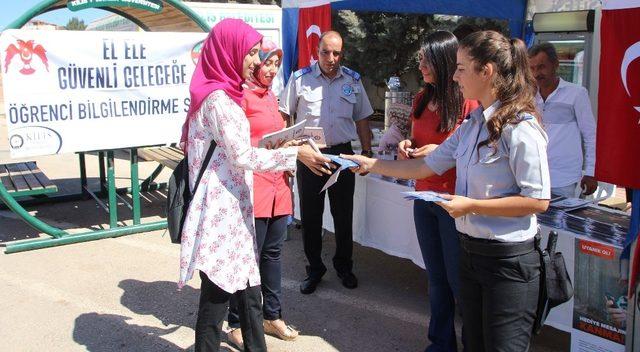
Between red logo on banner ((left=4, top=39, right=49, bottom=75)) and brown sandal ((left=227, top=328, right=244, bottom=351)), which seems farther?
red logo on banner ((left=4, top=39, right=49, bottom=75))

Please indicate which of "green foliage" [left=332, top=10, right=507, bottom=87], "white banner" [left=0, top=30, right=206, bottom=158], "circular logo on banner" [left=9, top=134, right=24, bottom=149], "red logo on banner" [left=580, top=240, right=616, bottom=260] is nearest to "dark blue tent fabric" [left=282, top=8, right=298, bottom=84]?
"white banner" [left=0, top=30, right=206, bottom=158]

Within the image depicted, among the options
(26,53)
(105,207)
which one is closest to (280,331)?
(26,53)

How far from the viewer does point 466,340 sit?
219 cm

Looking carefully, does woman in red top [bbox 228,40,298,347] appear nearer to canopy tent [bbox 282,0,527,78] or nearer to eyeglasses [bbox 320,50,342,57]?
eyeglasses [bbox 320,50,342,57]

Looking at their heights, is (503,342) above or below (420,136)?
below

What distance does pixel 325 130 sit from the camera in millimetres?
4051

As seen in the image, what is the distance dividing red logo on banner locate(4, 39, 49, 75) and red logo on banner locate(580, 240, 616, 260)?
4324mm

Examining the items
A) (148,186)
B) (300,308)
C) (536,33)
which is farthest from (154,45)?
(536,33)

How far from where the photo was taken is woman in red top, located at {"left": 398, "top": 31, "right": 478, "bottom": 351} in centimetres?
286

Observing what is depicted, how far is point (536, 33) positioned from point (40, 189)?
213 inches

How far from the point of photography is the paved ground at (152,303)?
11.1ft

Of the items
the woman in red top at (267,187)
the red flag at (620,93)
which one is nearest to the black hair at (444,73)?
the red flag at (620,93)

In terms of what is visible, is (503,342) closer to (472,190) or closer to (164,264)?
(472,190)

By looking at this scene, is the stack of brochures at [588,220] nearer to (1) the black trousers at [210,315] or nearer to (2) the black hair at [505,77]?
(2) the black hair at [505,77]
